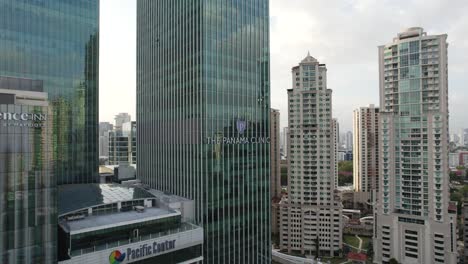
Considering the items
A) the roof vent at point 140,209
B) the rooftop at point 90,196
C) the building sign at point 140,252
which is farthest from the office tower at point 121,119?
the building sign at point 140,252

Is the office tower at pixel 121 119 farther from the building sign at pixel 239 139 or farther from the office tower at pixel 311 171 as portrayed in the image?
the building sign at pixel 239 139

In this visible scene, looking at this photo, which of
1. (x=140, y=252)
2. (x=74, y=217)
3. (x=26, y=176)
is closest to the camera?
(x=26, y=176)

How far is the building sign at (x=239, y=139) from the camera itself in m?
61.0

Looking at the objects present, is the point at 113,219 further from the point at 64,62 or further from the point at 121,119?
the point at 121,119

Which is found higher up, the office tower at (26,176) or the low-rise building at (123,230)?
the office tower at (26,176)

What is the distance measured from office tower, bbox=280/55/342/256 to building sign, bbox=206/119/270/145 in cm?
4687

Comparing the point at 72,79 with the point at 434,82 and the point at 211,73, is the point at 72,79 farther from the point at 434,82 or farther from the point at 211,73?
the point at 434,82

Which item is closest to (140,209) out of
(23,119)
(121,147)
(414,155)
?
(23,119)

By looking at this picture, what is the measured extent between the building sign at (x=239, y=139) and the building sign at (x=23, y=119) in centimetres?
2988

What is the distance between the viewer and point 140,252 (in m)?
47.4

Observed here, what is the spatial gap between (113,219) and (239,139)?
28420 mm

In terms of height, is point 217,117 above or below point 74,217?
Answer: above

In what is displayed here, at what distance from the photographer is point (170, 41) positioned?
6894 cm

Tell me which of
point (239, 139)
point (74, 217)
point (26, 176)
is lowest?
point (74, 217)
